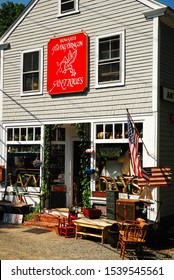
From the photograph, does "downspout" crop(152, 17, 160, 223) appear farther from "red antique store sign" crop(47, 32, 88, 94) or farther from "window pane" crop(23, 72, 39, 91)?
"window pane" crop(23, 72, 39, 91)

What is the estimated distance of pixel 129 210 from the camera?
1136 cm

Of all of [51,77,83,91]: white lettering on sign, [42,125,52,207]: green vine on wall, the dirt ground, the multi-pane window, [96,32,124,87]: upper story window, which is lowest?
the dirt ground

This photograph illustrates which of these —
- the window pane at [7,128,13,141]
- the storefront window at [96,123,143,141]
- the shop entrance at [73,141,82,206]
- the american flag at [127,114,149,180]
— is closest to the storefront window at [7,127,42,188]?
the window pane at [7,128,13,141]

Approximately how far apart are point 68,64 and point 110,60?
173 centimetres

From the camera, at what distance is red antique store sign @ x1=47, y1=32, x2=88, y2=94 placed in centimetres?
1348

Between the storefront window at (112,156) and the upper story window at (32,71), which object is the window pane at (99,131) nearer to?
the storefront window at (112,156)

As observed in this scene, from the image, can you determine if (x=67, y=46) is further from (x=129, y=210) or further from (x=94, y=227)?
(x=94, y=227)

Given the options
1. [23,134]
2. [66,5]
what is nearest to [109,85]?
[66,5]

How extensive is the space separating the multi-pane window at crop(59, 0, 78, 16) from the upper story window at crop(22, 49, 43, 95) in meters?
1.65

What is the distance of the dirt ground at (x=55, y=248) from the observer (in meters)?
9.67

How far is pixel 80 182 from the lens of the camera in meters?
14.1

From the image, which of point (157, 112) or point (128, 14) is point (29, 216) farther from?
point (128, 14)

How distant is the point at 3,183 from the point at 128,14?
7.87 m

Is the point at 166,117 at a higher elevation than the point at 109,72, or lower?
lower
